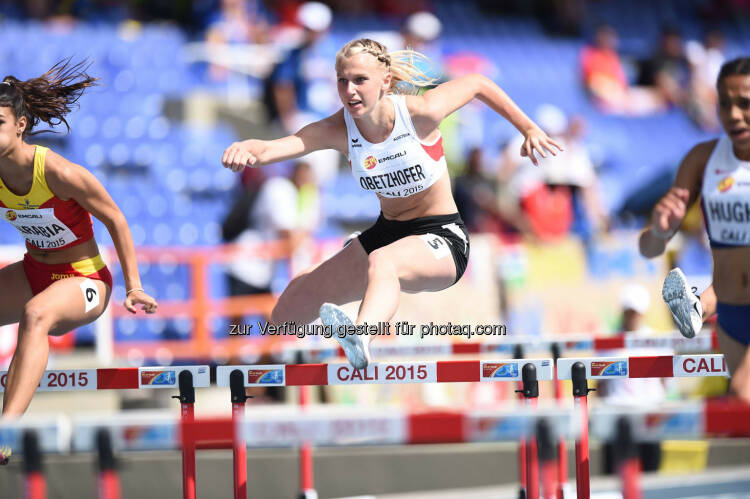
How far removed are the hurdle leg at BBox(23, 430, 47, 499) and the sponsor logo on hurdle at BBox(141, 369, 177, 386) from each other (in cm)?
200

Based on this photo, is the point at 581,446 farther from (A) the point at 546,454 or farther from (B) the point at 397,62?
(B) the point at 397,62

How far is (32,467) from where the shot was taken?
2.86 metres

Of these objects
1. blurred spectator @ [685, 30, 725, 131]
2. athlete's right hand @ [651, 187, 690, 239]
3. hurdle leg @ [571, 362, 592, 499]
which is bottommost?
hurdle leg @ [571, 362, 592, 499]

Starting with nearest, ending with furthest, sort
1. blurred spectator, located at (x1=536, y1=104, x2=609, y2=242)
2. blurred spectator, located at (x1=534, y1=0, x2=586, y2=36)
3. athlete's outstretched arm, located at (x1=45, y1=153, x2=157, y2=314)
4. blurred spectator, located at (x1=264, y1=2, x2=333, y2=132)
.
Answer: athlete's outstretched arm, located at (x1=45, y1=153, x2=157, y2=314), blurred spectator, located at (x1=264, y1=2, x2=333, y2=132), blurred spectator, located at (x1=536, y1=104, x2=609, y2=242), blurred spectator, located at (x1=534, y1=0, x2=586, y2=36)

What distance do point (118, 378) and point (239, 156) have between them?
132 cm

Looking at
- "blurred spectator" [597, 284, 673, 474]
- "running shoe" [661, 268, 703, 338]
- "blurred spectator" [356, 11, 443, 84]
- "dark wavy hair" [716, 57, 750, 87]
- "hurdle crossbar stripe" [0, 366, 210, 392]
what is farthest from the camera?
"blurred spectator" [597, 284, 673, 474]

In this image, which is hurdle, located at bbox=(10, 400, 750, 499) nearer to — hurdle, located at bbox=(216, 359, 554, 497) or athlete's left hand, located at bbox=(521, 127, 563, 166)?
hurdle, located at bbox=(216, 359, 554, 497)

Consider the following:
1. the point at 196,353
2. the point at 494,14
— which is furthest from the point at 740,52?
the point at 196,353

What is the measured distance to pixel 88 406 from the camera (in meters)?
7.75

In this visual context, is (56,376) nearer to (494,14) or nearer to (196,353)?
(196,353)

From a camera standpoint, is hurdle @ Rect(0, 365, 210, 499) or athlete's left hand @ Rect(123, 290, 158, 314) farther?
hurdle @ Rect(0, 365, 210, 499)

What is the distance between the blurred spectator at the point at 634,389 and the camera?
7.39 metres

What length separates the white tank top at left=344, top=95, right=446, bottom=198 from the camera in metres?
4.77

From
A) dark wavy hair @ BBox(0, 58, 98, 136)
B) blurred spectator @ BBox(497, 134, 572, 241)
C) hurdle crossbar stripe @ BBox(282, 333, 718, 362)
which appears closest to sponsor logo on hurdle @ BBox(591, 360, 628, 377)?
hurdle crossbar stripe @ BBox(282, 333, 718, 362)
